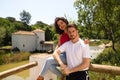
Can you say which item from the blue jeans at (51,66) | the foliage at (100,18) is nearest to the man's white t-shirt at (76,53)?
the blue jeans at (51,66)

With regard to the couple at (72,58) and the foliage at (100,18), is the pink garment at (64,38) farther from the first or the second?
the foliage at (100,18)

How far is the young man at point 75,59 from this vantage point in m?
2.79

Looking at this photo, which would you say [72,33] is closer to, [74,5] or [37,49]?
[74,5]

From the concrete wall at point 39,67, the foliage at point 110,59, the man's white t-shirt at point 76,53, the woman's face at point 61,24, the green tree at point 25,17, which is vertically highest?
the green tree at point 25,17

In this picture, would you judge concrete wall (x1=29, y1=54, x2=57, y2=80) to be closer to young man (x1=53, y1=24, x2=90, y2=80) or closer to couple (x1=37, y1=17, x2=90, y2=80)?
couple (x1=37, y1=17, x2=90, y2=80)

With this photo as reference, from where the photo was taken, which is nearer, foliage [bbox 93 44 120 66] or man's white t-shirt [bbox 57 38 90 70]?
man's white t-shirt [bbox 57 38 90 70]

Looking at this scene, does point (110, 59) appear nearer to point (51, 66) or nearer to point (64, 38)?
point (64, 38)

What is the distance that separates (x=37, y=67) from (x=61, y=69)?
3.05 feet

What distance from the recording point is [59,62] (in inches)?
114

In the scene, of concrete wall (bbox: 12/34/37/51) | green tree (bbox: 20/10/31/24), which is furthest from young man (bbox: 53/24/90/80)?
green tree (bbox: 20/10/31/24)

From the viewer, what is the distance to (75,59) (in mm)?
2834

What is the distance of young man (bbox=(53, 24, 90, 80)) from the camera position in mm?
2791

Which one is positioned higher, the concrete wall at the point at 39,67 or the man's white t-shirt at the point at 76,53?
the man's white t-shirt at the point at 76,53

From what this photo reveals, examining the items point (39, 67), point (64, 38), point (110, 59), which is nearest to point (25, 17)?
point (110, 59)
